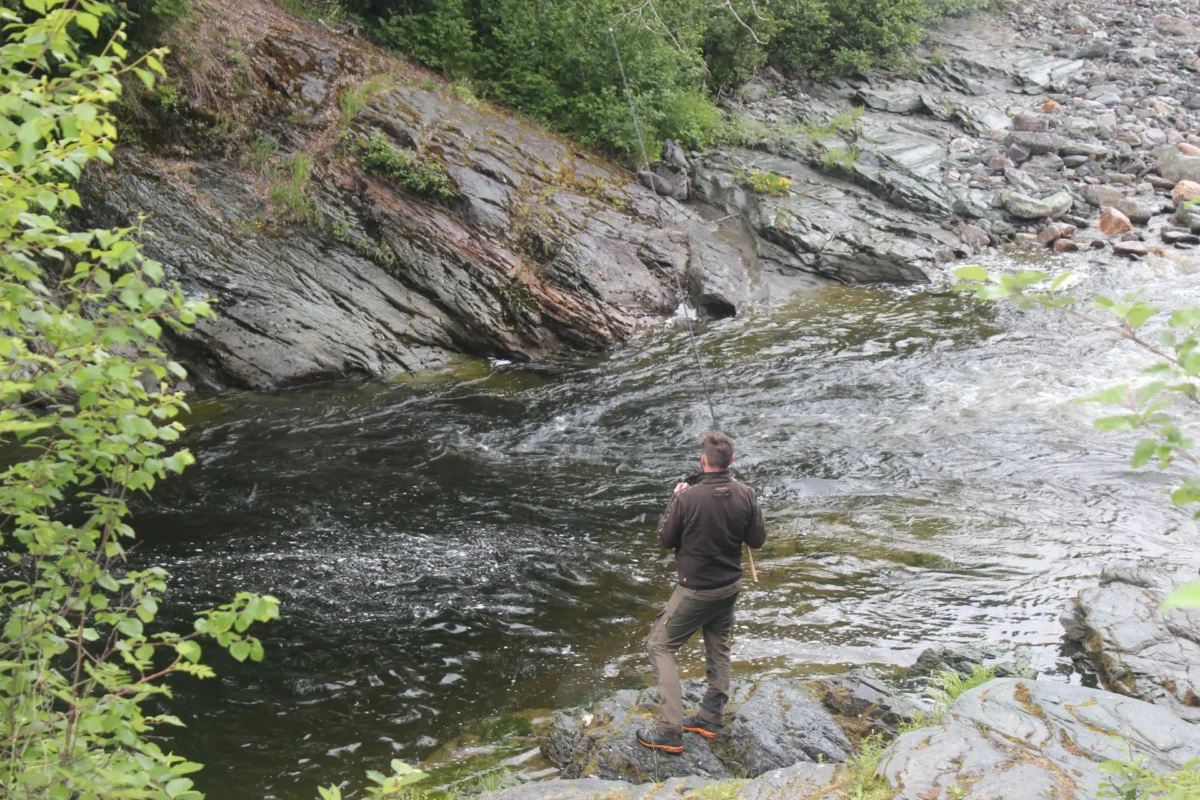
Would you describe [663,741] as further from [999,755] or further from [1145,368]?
[1145,368]

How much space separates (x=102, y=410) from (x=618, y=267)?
1244cm

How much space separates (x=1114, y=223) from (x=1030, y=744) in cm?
1630

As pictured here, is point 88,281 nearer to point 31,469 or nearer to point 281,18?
point 31,469

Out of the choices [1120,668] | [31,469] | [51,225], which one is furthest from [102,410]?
[1120,668]

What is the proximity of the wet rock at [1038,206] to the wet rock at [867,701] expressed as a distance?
50.6ft

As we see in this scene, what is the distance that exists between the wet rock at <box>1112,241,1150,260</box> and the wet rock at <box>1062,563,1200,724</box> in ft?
38.0

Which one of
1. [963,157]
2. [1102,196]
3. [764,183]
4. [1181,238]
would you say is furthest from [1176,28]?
[764,183]

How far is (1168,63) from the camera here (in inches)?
1038

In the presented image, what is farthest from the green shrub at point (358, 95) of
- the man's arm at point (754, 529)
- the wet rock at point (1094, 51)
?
the wet rock at point (1094, 51)

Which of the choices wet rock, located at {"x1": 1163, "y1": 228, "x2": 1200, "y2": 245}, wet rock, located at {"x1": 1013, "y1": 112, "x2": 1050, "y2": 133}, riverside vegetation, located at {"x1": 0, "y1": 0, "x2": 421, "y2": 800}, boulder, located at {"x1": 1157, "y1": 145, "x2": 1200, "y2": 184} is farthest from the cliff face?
wet rock, located at {"x1": 1013, "y1": 112, "x2": 1050, "y2": 133}

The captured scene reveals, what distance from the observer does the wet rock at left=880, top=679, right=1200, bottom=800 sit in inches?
165

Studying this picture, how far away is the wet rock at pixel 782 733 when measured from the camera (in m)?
5.44

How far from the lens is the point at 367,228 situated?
1412cm

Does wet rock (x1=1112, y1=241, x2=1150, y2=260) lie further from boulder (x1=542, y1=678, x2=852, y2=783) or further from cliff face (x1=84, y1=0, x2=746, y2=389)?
boulder (x1=542, y1=678, x2=852, y2=783)
